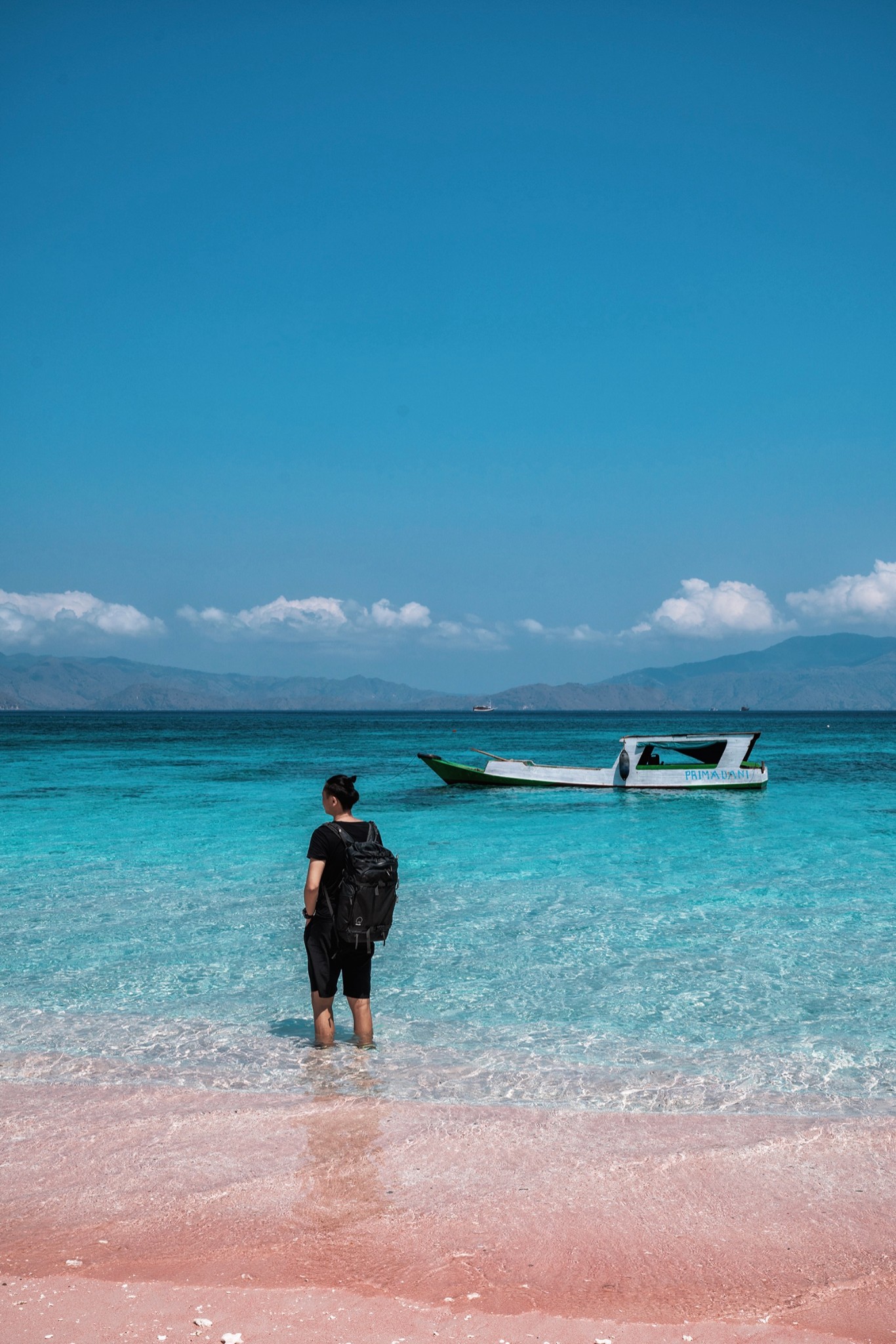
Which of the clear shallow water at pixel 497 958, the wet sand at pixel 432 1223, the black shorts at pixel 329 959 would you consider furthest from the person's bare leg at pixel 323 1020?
the wet sand at pixel 432 1223

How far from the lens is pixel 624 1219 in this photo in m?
5.02

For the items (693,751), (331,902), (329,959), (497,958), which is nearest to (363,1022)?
(329,959)

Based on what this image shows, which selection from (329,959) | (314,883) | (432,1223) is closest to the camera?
(432,1223)

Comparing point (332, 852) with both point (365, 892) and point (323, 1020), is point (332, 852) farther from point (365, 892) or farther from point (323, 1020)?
point (323, 1020)

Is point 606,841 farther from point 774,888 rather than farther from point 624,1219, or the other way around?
point 624,1219

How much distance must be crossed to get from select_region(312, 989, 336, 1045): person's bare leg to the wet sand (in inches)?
33.4

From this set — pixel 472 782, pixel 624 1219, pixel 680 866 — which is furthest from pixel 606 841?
pixel 624 1219

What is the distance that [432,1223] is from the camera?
195 inches

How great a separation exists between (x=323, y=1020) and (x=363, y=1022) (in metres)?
0.34

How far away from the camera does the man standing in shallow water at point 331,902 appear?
6.80 m

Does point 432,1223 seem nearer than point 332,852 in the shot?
Yes

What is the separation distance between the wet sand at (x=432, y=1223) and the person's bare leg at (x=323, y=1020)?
848 millimetres

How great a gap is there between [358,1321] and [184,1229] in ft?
4.36

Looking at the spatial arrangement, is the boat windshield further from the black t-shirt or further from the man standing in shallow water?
the black t-shirt
